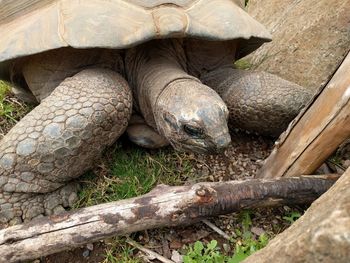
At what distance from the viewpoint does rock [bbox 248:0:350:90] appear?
353 centimetres

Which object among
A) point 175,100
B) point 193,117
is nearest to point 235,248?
point 193,117

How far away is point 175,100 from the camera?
257cm

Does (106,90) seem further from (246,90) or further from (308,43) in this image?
(308,43)

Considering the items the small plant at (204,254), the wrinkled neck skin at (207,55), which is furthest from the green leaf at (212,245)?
the wrinkled neck skin at (207,55)

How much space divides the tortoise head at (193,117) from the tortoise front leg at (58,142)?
0.31m

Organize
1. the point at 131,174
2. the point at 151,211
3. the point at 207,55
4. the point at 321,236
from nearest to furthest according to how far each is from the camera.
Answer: the point at 321,236, the point at 151,211, the point at 131,174, the point at 207,55

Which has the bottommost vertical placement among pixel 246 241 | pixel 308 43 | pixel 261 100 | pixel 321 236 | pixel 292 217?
pixel 246 241

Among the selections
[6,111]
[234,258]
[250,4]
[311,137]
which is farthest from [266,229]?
[250,4]

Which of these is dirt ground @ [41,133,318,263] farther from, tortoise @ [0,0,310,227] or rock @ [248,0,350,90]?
rock @ [248,0,350,90]

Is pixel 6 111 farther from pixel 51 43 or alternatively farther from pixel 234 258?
pixel 234 258

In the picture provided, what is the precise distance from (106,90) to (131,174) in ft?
1.85

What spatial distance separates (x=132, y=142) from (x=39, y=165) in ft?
2.38

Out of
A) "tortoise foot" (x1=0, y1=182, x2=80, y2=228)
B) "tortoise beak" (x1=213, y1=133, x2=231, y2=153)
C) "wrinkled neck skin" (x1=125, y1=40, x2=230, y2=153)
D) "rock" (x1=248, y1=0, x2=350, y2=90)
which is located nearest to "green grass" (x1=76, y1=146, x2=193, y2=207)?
"tortoise foot" (x1=0, y1=182, x2=80, y2=228)

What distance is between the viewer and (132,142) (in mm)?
3137
